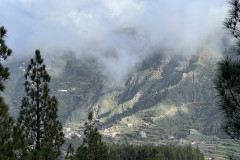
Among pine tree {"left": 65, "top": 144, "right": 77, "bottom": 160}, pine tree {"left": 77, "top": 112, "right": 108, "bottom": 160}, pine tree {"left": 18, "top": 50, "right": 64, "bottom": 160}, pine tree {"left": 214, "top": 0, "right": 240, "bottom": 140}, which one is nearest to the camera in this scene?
pine tree {"left": 214, "top": 0, "right": 240, "bottom": 140}

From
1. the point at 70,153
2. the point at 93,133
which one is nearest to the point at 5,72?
the point at 70,153

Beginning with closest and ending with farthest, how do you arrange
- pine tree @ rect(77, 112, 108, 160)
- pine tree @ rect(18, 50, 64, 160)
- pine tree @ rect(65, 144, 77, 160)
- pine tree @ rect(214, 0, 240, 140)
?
1. pine tree @ rect(214, 0, 240, 140)
2. pine tree @ rect(18, 50, 64, 160)
3. pine tree @ rect(65, 144, 77, 160)
4. pine tree @ rect(77, 112, 108, 160)

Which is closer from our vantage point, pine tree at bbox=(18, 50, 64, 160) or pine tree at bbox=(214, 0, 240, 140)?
pine tree at bbox=(214, 0, 240, 140)

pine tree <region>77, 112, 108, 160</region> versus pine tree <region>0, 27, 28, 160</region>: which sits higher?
pine tree <region>0, 27, 28, 160</region>

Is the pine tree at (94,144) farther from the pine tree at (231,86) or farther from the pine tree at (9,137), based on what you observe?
the pine tree at (231,86)

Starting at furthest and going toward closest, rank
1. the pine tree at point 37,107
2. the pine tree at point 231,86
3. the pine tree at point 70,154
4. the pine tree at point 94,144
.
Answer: the pine tree at point 94,144, the pine tree at point 70,154, the pine tree at point 37,107, the pine tree at point 231,86

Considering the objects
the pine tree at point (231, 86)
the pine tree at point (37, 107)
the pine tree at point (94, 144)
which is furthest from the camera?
the pine tree at point (94, 144)

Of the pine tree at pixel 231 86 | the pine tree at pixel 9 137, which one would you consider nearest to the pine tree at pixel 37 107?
the pine tree at pixel 9 137

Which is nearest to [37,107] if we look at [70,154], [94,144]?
[70,154]

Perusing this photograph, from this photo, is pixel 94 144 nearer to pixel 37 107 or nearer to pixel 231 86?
pixel 37 107

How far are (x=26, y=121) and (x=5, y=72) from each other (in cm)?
1261

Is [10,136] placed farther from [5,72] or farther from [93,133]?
[93,133]

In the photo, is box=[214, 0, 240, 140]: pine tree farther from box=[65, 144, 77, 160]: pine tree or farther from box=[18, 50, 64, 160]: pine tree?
box=[65, 144, 77, 160]: pine tree

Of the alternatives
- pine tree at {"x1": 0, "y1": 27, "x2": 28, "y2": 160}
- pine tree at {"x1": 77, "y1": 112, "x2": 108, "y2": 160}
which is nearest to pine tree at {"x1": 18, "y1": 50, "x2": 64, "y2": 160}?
pine tree at {"x1": 0, "y1": 27, "x2": 28, "y2": 160}
